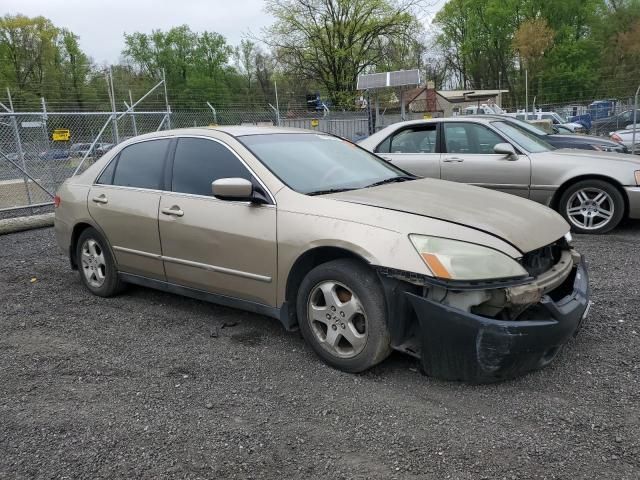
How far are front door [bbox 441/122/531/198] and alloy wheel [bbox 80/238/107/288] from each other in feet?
15.4

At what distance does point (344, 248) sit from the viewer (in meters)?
3.33

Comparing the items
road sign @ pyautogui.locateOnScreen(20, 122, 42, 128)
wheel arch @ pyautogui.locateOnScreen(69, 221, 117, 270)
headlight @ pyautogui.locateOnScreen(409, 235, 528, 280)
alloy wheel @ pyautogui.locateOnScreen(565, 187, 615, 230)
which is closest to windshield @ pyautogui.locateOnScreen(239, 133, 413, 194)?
headlight @ pyautogui.locateOnScreen(409, 235, 528, 280)

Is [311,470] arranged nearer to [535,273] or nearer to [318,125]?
[535,273]

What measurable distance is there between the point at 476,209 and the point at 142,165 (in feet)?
9.29

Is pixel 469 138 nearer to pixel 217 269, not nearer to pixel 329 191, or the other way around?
pixel 329 191

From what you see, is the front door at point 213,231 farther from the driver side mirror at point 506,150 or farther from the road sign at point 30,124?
the road sign at point 30,124

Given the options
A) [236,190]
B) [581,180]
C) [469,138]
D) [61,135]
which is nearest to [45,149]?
[61,135]

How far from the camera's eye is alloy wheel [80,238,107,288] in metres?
5.15

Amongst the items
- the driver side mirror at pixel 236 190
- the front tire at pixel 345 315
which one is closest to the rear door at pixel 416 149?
the driver side mirror at pixel 236 190

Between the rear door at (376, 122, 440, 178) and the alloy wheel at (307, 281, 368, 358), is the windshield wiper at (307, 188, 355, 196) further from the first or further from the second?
the rear door at (376, 122, 440, 178)

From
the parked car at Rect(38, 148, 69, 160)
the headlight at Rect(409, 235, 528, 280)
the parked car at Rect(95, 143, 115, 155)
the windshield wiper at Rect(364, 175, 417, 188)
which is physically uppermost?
the parked car at Rect(95, 143, 115, 155)

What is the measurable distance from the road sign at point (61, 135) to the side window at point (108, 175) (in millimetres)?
7116

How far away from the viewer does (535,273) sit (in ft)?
10.7

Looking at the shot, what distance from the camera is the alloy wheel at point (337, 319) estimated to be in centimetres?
333
